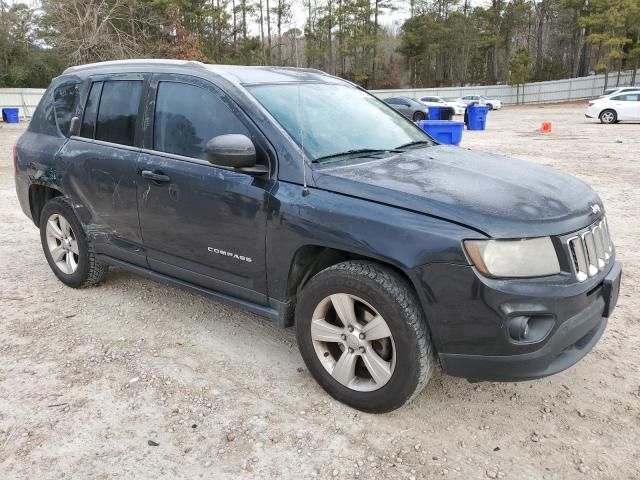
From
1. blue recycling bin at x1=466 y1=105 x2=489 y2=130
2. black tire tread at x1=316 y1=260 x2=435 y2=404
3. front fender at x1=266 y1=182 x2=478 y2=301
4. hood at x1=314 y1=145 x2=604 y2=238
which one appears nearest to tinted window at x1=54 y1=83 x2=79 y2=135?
Answer: front fender at x1=266 y1=182 x2=478 y2=301

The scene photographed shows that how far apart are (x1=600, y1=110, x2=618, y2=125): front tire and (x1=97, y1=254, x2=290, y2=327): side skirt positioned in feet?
83.4

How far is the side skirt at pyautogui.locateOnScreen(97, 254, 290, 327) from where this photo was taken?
327 cm

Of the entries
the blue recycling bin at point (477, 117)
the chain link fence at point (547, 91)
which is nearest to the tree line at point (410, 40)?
the chain link fence at point (547, 91)

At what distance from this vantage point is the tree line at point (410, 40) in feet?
133

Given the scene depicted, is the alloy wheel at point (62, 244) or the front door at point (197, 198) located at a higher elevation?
the front door at point (197, 198)

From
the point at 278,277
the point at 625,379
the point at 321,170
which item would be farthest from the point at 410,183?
the point at 625,379

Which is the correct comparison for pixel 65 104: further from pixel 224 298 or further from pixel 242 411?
pixel 242 411

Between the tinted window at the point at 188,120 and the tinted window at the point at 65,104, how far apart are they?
117 cm

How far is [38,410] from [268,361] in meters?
1.36

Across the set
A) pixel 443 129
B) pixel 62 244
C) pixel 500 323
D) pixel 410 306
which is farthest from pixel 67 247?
pixel 443 129

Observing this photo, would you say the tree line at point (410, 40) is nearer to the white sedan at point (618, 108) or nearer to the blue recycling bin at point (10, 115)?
the blue recycling bin at point (10, 115)

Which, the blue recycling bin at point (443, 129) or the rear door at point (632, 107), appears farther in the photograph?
the rear door at point (632, 107)

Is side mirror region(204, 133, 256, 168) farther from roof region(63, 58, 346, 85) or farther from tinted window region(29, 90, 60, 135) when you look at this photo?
tinted window region(29, 90, 60, 135)

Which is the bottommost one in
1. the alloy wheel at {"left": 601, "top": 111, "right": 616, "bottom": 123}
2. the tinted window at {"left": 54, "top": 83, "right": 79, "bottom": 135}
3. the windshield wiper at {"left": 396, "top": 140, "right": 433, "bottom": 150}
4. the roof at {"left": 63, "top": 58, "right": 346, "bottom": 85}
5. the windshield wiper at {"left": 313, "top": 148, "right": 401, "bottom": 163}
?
the alloy wheel at {"left": 601, "top": 111, "right": 616, "bottom": 123}
